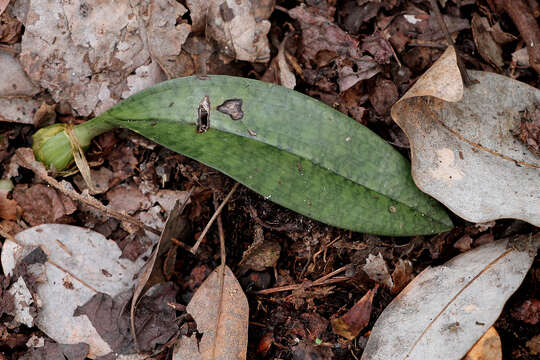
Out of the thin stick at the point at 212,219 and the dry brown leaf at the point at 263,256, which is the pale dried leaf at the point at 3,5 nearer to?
the thin stick at the point at 212,219

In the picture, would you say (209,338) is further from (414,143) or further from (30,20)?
(30,20)

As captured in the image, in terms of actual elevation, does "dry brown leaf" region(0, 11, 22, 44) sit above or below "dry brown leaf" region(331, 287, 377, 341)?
above

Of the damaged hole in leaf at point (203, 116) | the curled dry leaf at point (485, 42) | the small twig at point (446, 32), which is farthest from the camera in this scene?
the curled dry leaf at point (485, 42)

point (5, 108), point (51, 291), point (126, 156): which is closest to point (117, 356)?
point (51, 291)

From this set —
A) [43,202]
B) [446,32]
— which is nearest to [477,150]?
[446,32]

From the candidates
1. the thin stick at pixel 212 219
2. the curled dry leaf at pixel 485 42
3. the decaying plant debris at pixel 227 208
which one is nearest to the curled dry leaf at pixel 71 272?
the decaying plant debris at pixel 227 208

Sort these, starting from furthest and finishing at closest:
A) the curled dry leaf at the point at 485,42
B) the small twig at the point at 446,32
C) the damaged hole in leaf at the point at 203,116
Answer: the curled dry leaf at the point at 485,42
the small twig at the point at 446,32
the damaged hole in leaf at the point at 203,116

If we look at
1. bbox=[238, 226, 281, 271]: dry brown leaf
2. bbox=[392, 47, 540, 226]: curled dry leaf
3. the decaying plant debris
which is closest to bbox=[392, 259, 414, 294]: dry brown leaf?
the decaying plant debris

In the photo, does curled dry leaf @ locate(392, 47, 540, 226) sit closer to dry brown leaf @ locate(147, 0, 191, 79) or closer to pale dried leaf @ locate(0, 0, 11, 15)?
dry brown leaf @ locate(147, 0, 191, 79)
